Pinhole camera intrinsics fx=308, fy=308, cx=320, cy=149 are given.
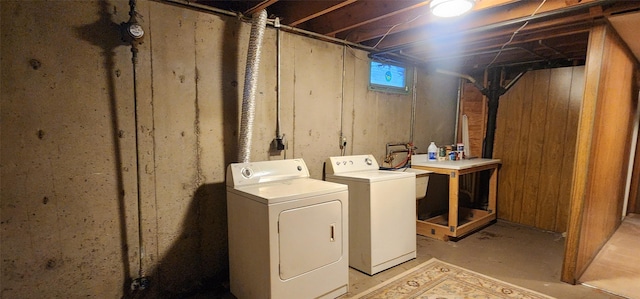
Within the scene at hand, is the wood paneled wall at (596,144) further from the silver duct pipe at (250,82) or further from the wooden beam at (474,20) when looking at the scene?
the silver duct pipe at (250,82)

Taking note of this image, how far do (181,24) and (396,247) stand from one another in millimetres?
2298

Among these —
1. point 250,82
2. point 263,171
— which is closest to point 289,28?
point 250,82

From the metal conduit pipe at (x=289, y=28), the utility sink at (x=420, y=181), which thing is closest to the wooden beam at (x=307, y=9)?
the metal conduit pipe at (x=289, y=28)

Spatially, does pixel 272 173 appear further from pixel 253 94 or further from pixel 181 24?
pixel 181 24

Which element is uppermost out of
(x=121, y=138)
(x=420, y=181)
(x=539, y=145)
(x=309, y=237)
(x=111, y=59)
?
(x=111, y=59)

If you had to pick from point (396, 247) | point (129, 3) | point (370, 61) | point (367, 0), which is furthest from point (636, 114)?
point (129, 3)

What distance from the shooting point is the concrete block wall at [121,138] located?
61.1 inches

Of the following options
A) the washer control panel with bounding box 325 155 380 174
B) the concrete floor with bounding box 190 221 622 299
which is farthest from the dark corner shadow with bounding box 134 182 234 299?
the washer control panel with bounding box 325 155 380 174

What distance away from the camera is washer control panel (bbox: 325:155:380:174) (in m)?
2.69

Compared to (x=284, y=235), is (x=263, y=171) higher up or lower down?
higher up

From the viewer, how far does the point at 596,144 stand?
225cm

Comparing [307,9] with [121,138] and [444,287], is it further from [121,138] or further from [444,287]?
[444,287]

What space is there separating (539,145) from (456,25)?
6.76 feet

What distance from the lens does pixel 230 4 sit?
218 cm
